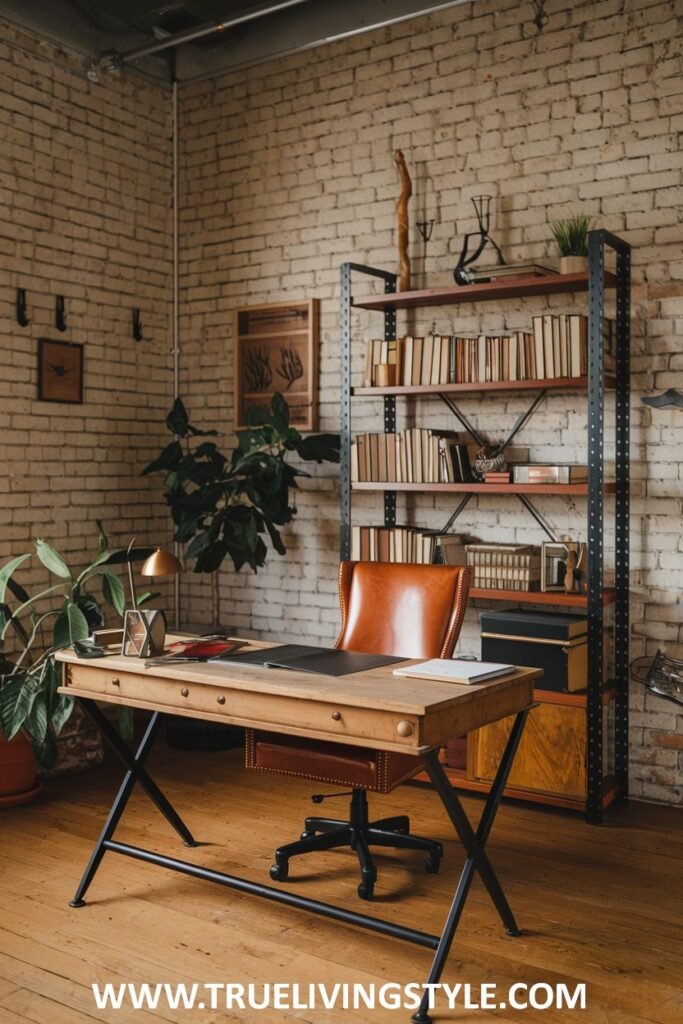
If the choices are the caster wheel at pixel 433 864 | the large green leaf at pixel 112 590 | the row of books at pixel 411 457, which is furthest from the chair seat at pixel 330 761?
the row of books at pixel 411 457

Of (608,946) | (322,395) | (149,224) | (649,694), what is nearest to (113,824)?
(608,946)

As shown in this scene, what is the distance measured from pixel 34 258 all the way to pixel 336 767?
3.34 m

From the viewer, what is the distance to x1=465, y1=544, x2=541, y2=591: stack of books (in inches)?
176

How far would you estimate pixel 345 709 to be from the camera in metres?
2.81

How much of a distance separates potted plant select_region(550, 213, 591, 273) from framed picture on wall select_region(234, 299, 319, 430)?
1520 millimetres

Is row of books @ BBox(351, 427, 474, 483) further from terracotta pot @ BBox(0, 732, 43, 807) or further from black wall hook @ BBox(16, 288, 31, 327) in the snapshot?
terracotta pot @ BBox(0, 732, 43, 807)

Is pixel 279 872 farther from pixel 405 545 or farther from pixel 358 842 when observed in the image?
pixel 405 545

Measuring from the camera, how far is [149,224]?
19.5 ft

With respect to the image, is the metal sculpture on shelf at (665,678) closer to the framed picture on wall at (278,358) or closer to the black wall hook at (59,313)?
the framed picture on wall at (278,358)

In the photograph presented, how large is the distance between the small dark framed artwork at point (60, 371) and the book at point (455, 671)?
298 centimetres

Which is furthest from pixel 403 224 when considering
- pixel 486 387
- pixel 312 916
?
pixel 312 916

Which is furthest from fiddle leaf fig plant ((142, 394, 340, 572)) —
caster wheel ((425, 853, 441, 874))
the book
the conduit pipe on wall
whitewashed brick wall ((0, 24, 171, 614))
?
the book

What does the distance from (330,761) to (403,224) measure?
111 inches

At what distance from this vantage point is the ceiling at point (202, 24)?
511 cm
